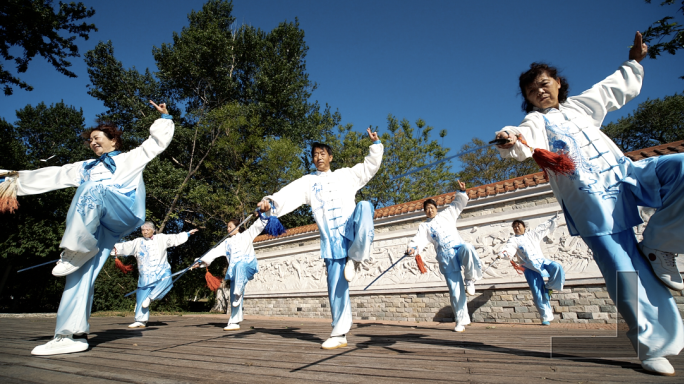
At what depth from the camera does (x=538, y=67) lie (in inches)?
106

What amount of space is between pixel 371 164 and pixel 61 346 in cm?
306

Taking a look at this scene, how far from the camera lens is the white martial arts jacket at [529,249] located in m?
5.96

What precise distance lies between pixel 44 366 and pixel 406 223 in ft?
25.7

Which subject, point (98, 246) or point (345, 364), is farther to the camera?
point (98, 246)

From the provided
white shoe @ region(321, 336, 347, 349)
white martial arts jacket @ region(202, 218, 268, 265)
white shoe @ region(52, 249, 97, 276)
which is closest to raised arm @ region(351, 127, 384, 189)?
white shoe @ region(321, 336, 347, 349)

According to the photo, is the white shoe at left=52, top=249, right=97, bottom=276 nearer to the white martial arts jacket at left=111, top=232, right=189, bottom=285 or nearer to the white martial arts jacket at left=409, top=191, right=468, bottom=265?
the white martial arts jacket at left=111, top=232, right=189, bottom=285

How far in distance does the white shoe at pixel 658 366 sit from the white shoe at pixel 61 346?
13.1ft

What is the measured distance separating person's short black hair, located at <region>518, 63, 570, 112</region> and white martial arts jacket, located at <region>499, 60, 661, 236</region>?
10.1 inches

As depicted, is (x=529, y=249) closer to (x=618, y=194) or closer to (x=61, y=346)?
(x=618, y=194)

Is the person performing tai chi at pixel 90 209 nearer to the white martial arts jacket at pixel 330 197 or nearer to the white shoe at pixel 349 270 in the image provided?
the white martial arts jacket at pixel 330 197

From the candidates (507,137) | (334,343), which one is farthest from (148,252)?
(507,137)

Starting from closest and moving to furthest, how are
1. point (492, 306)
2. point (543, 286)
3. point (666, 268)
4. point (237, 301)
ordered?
point (666, 268)
point (237, 301)
point (543, 286)
point (492, 306)

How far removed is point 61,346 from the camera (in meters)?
3.00

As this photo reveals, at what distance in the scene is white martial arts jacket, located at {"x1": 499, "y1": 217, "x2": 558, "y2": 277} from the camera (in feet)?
19.6
